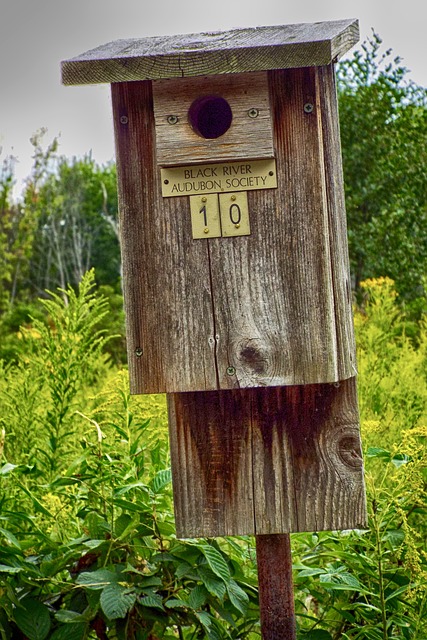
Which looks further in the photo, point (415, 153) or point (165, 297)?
point (415, 153)

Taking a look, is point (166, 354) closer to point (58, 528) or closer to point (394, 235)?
point (58, 528)

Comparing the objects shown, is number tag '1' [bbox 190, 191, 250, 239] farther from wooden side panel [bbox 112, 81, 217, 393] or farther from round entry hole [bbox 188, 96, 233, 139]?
round entry hole [bbox 188, 96, 233, 139]

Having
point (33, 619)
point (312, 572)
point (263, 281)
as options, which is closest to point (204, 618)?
point (312, 572)

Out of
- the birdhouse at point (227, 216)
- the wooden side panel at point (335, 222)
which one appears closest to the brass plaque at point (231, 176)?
the birdhouse at point (227, 216)

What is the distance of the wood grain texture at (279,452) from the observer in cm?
271

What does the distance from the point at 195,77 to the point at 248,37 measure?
0.19m

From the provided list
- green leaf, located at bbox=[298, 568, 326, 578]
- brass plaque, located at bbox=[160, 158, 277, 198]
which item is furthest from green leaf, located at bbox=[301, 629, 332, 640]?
brass plaque, located at bbox=[160, 158, 277, 198]

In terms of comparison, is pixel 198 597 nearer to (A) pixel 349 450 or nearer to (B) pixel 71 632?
(B) pixel 71 632

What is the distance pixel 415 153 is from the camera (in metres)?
9.85

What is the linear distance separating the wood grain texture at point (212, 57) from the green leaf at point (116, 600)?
4.17 feet

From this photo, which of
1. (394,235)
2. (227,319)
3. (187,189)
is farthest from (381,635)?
(394,235)

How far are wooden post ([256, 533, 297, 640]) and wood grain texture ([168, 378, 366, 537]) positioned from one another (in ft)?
0.31

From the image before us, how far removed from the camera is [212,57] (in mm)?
2480

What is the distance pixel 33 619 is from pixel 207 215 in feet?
3.77
